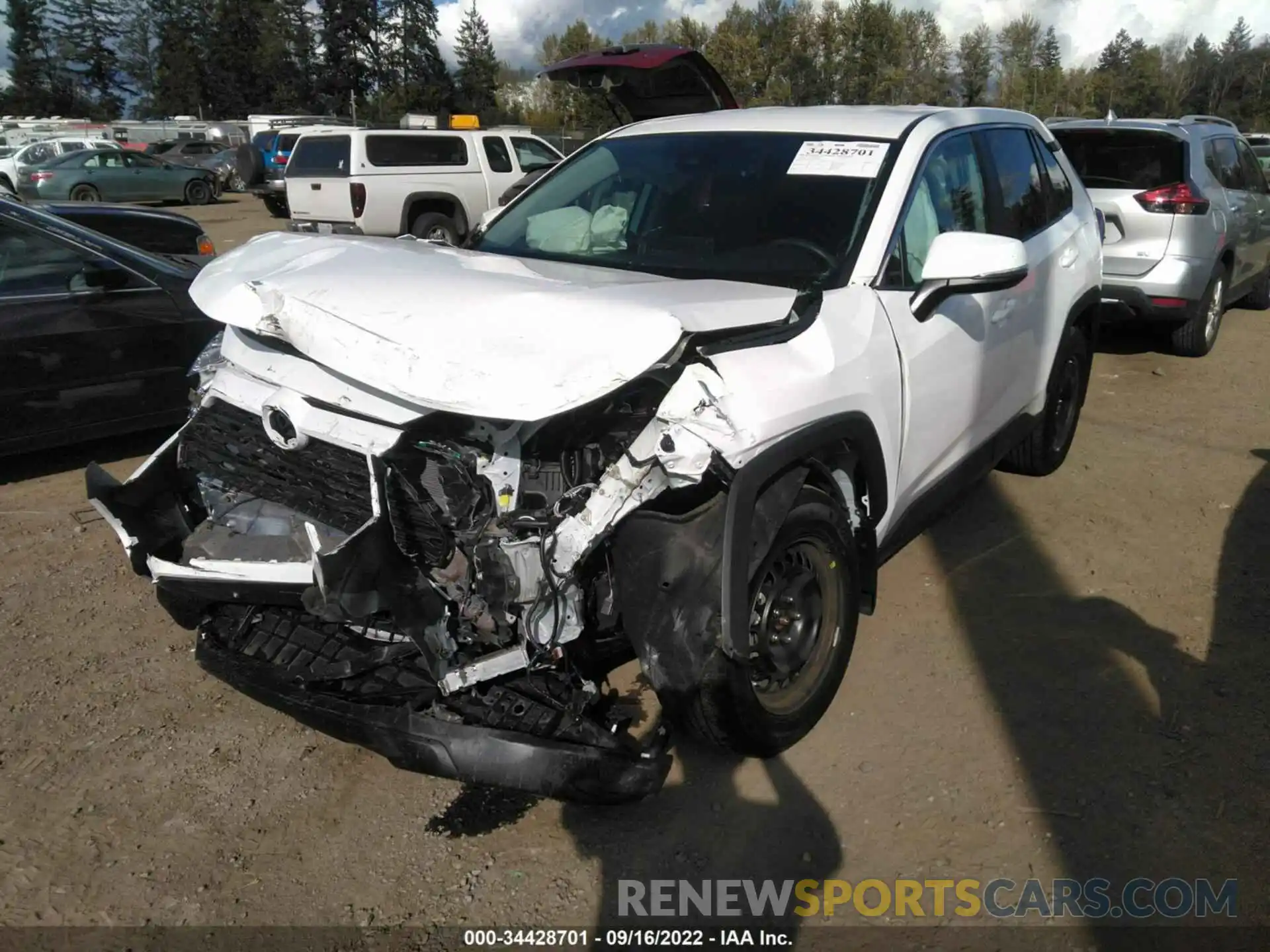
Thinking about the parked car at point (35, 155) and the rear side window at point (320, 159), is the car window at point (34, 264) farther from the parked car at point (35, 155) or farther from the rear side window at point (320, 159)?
the parked car at point (35, 155)

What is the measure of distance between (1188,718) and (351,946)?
2666mm

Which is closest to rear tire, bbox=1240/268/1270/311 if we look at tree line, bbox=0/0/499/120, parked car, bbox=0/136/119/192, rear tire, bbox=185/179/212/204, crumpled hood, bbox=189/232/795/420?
crumpled hood, bbox=189/232/795/420

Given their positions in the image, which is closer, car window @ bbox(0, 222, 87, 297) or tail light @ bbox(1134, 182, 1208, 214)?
car window @ bbox(0, 222, 87, 297)

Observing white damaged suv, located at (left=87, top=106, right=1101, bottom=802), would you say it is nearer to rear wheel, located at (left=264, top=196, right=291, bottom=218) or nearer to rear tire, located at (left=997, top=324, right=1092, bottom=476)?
rear tire, located at (left=997, top=324, right=1092, bottom=476)

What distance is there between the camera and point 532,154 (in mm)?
16141

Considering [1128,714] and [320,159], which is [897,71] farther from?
[1128,714]

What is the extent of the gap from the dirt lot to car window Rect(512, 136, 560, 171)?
495 inches

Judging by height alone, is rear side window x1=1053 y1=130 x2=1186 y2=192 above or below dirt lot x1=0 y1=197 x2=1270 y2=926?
above

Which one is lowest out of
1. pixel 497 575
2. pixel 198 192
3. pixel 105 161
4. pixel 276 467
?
pixel 198 192

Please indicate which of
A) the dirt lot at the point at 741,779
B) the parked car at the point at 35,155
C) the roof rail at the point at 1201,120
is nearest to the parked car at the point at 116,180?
the parked car at the point at 35,155

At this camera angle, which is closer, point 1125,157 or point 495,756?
point 495,756

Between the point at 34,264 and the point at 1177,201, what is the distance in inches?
295

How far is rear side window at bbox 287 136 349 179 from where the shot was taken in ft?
45.5

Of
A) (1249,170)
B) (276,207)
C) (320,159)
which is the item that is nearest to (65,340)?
(1249,170)
